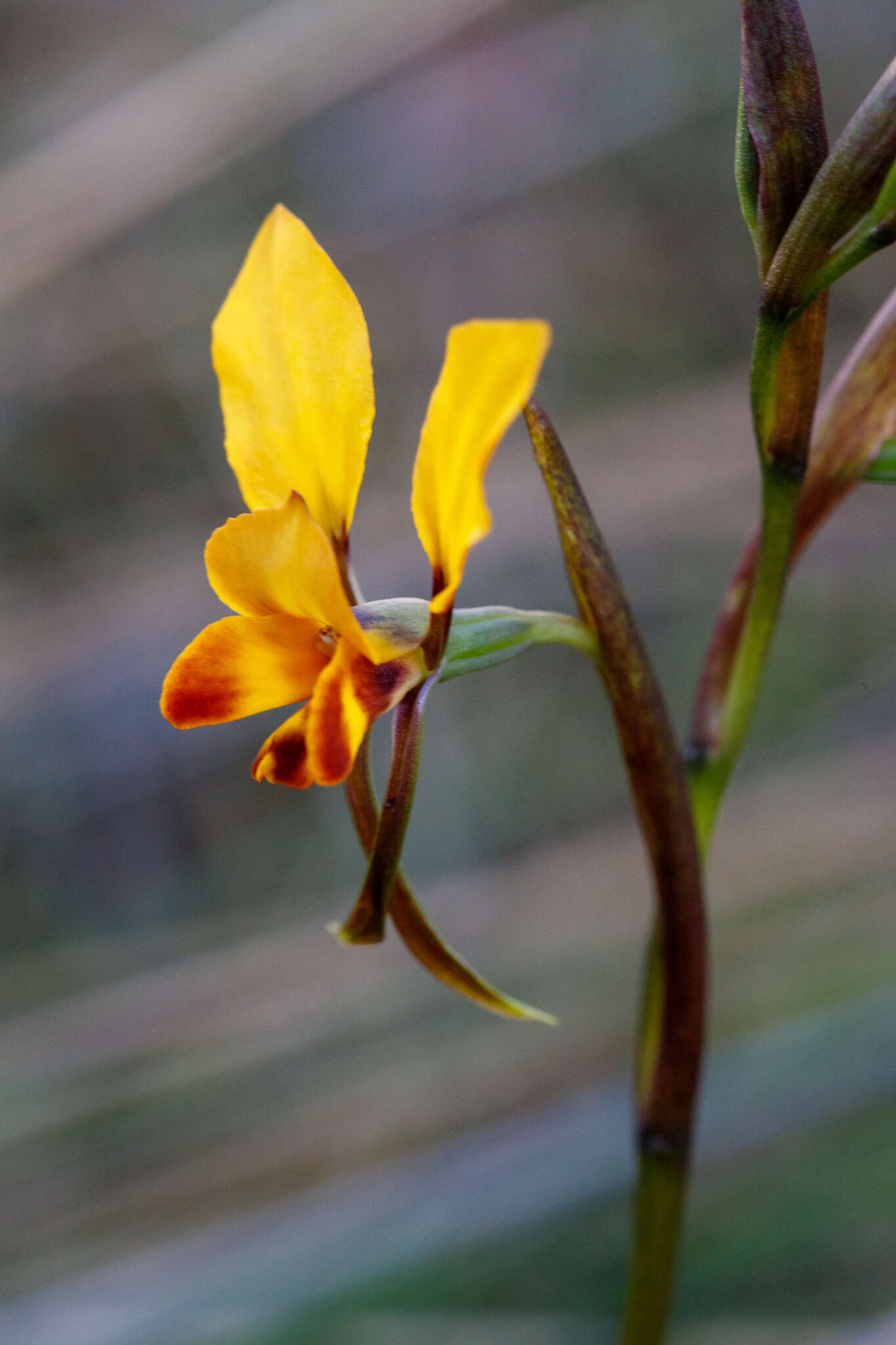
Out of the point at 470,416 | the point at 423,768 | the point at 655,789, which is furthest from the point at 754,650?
the point at 423,768

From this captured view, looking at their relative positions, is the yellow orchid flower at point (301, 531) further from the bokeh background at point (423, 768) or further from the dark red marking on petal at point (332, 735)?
the bokeh background at point (423, 768)

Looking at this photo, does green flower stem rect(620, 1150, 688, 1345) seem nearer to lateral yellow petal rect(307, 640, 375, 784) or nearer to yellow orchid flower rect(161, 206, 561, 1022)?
yellow orchid flower rect(161, 206, 561, 1022)

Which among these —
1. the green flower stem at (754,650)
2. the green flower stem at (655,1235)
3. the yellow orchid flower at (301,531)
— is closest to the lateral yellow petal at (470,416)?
the yellow orchid flower at (301,531)

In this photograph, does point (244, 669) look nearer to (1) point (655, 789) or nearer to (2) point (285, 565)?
(2) point (285, 565)

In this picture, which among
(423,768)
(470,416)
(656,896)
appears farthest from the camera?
(423,768)

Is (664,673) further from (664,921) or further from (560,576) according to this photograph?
(664,921)

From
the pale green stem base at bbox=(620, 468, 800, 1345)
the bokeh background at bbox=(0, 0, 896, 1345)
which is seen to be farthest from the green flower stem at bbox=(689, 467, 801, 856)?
the bokeh background at bbox=(0, 0, 896, 1345)
